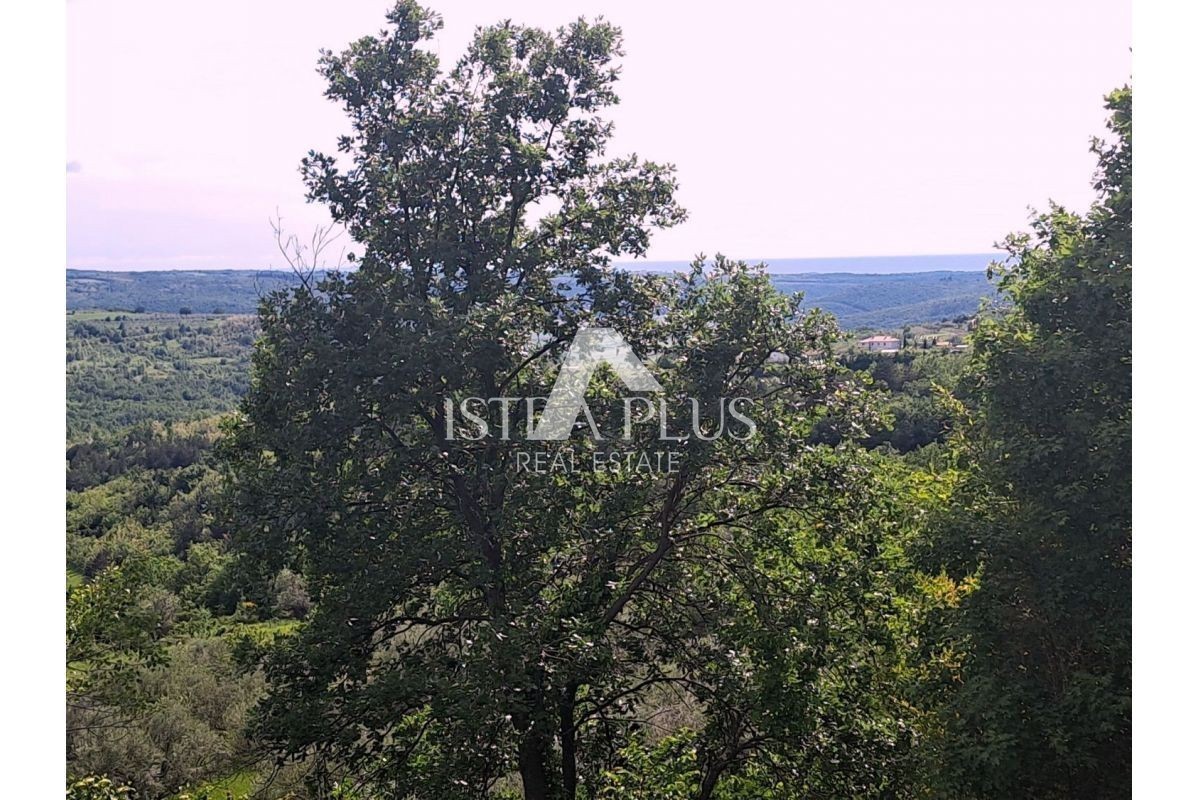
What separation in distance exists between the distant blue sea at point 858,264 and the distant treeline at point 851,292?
0.64 feet

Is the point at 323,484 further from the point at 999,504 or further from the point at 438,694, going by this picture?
the point at 999,504

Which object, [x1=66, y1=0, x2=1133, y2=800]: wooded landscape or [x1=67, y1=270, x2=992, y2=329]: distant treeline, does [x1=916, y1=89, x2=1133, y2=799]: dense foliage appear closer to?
[x1=66, y1=0, x2=1133, y2=800]: wooded landscape

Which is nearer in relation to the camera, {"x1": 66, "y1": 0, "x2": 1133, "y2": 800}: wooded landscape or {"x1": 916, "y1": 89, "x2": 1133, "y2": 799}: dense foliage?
{"x1": 916, "y1": 89, "x2": 1133, "y2": 799}: dense foliage

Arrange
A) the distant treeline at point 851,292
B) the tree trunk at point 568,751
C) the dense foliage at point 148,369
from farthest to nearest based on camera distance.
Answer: the dense foliage at point 148,369 → the distant treeline at point 851,292 → the tree trunk at point 568,751

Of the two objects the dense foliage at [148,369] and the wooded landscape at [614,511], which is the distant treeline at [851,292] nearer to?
the wooded landscape at [614,511]

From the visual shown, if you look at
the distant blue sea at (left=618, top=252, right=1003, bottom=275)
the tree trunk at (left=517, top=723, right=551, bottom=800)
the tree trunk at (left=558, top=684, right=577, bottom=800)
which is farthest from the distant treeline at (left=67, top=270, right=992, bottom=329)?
the tree trunk at (left=517, top=723, right=551, bottom=800)

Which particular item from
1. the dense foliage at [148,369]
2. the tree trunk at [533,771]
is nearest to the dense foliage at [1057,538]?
the tree trunk at [533,771]

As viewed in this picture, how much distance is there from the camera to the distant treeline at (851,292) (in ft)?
31.0

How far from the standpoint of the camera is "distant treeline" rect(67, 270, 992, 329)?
31.0 ft

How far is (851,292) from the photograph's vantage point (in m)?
19.4

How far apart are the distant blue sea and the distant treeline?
20 cm

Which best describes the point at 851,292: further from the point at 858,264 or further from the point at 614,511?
the point at 614,511

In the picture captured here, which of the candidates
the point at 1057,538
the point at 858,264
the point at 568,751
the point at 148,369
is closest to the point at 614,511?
the point at 568,751

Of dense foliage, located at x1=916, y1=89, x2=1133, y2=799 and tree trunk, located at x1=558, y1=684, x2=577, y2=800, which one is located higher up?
dense foliage, located at x1=916, y1=89, x2=1133, y2=799
